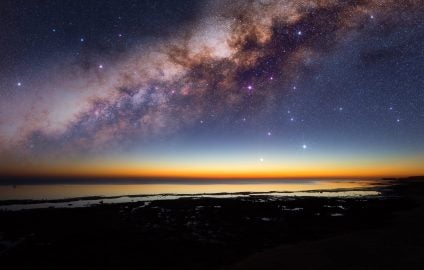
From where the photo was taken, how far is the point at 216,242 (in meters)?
17.3

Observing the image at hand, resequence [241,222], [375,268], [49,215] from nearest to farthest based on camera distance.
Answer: [375,268]
[241,222]
[49,215]

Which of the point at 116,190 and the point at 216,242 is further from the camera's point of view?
the point at 116,190

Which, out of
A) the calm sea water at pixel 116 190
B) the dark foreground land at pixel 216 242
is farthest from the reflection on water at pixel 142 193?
the dark foreground land at pixel 216 242

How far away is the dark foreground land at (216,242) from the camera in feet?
42.7

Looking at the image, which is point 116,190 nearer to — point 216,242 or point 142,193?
point 142,193

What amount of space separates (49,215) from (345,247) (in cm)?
2606

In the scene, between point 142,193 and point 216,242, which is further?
point 142,193

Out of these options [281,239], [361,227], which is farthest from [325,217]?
[281,239]

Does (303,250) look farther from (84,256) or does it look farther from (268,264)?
(84,256)

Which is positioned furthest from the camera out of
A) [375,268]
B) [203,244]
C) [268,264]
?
[203,244]

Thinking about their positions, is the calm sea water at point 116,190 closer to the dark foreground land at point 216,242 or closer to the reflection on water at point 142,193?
the reflection on water at point 142,193

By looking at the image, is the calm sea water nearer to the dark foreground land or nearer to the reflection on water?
the reflection on water

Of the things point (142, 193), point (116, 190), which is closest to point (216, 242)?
point (142, 193)

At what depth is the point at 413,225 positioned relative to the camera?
20.6 m
